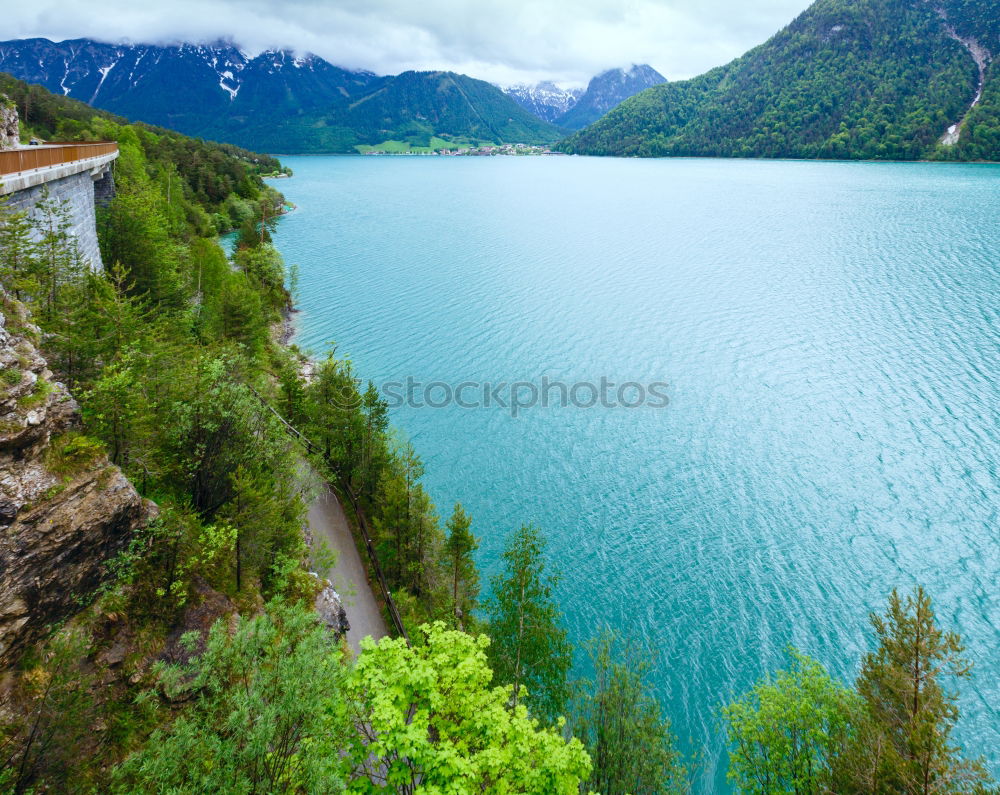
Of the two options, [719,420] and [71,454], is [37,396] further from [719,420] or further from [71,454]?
[719,420]

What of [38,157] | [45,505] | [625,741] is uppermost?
[38,157]

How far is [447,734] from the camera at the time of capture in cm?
1188

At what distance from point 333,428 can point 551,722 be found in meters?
19.8

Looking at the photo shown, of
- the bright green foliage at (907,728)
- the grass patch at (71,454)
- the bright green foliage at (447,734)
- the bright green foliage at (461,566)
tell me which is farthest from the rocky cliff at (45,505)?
the bright green foliage at (907,728)

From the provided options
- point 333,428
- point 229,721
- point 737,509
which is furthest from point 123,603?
point 737,509

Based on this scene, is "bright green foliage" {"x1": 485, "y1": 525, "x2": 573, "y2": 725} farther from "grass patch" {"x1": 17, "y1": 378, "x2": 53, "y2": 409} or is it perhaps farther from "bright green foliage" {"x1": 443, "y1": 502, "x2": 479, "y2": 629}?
"grass patch" {"x1": 17, "y1": 378, "x2": 53, "y2": 409}

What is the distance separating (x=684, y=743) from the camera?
65.9ft

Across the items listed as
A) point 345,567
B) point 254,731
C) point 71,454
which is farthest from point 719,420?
point 71,454

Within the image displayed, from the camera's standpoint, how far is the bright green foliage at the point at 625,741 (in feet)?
54.5

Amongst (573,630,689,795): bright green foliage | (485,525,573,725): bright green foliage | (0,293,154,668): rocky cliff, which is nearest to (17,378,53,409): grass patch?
(0,293,154,668): rocky cliff

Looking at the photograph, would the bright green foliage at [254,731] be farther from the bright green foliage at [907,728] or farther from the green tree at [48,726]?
the bright green foliage at [907,728]

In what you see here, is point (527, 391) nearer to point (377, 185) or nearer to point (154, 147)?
point (154, 147)

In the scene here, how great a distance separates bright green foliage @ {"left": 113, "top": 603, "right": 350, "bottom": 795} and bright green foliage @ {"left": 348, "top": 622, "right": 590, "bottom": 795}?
88 centimetres

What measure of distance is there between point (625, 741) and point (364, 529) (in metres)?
17.0
